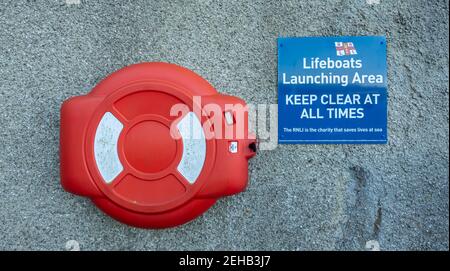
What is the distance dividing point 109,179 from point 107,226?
0.60 ft

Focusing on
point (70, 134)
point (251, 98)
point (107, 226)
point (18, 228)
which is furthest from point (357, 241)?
point (18, 228)

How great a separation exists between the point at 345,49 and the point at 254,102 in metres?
0.29

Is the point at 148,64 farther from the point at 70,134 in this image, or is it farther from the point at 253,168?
the point at 253,168

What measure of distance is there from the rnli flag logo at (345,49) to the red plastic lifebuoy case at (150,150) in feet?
1.10

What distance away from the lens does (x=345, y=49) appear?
1.32 metres

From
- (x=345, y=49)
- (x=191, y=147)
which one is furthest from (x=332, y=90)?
(x=191, y=147)

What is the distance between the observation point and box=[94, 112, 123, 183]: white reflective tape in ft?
4.05

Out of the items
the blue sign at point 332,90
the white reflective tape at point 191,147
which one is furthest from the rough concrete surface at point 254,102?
the white reflective tape at point 191,147

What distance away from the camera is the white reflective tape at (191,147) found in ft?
3.99

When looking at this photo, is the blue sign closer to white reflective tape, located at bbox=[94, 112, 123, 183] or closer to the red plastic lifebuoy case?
the red plastic lifebuoy case

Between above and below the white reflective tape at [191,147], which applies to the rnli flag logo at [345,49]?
above

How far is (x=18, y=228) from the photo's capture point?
53.2 inches

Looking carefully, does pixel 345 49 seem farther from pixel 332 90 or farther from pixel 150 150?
pixel 150 150

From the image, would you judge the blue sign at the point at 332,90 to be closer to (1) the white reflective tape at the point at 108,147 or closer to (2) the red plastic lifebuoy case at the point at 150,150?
(2) the red plastic lifebuoy case at the point at 150,150
